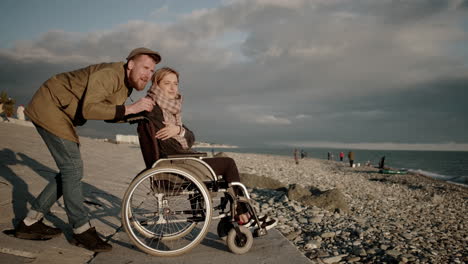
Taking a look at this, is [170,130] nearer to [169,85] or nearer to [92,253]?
[169,85]

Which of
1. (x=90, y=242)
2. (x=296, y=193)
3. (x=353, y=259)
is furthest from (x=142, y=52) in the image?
(x=296, y=193)

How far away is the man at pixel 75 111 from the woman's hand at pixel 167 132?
0.22m

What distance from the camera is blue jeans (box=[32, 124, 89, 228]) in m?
2.50

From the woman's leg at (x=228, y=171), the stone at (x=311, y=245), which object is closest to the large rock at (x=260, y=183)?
the stone at (x=311, y=245)

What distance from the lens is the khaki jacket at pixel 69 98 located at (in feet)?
7.79

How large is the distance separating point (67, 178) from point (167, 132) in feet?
3.26

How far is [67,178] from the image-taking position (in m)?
2.53

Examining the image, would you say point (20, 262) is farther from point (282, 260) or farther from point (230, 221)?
point (282, 260)

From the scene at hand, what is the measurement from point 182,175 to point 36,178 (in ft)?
13.5

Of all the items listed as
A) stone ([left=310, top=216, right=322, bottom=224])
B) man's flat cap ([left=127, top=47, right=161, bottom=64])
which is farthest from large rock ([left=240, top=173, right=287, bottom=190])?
man's flat cap ([left=127, top=47, right=161, bottom=64])

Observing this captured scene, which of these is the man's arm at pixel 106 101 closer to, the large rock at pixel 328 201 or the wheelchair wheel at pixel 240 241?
the wheelchair wheel at pixel 240 241

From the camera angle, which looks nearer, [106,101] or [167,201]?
[106,101]

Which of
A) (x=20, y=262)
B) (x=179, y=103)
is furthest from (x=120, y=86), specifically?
(x=20, y=262)

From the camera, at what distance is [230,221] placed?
262 cm
